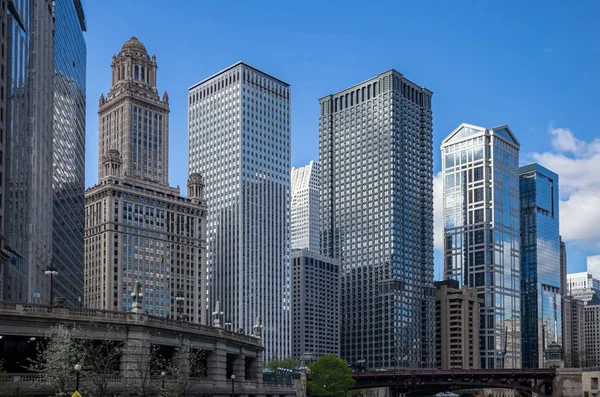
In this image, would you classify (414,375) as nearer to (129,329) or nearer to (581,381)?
(581,381)

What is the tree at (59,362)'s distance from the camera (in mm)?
58375

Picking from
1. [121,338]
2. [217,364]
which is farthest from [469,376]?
[121,338]

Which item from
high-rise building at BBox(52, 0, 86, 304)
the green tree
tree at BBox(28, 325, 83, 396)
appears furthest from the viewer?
high-rise building at BBox(52, 0, 86, 304)

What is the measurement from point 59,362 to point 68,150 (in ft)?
377

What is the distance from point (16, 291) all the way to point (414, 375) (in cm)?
10918

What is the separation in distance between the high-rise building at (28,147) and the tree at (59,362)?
3937cm

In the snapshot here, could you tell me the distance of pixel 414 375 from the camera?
188875 millimetres

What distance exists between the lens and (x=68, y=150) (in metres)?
167

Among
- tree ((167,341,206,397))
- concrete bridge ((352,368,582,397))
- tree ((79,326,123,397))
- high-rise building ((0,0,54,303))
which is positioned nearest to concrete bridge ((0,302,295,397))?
tree ((79,326,123,397))

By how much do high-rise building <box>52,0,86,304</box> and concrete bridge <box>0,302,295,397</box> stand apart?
62926 mm

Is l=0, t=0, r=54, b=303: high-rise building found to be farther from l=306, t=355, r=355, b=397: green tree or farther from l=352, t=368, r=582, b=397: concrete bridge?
l=352, t=368, r=582, b=397: concrete bridge

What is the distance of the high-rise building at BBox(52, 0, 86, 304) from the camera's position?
488 feet

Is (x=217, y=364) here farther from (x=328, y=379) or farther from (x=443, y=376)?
(x=443, y=376)

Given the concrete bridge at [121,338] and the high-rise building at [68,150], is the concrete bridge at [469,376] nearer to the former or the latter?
the high-rise building at [68,150]
